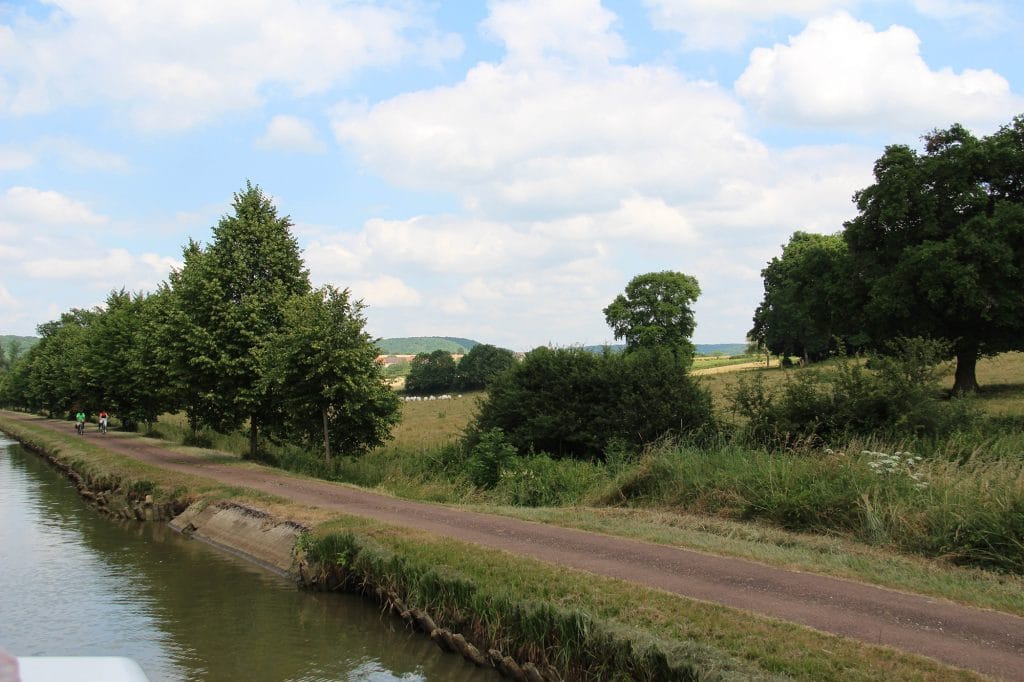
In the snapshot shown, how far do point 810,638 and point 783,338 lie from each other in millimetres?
75510

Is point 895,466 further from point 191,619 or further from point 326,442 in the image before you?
point 326,442

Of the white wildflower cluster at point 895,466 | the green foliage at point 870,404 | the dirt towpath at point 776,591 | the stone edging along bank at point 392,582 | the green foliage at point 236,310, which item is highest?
the green foliage at point 236,310

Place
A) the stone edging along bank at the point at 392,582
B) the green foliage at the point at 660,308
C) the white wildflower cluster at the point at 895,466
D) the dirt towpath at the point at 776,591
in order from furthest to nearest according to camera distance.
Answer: the green foliage at the point at 660,308 → the white wildflower cluster at the point at 895,466 → the stone edging along bank at the point at 392,582 → the dirt towpath at the point at 776,591

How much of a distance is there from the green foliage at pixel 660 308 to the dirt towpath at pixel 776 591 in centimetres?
6927

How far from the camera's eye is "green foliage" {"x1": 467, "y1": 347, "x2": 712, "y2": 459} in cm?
2228

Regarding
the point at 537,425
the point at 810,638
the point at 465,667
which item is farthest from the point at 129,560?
the point at 810,638

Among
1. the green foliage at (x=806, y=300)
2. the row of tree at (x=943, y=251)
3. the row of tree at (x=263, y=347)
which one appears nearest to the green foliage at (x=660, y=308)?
the green foliage at (x=806, y=300)

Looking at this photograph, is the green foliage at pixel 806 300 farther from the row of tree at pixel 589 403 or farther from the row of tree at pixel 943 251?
the row of tree at pixel 589 403

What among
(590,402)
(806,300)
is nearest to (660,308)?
(806,300)

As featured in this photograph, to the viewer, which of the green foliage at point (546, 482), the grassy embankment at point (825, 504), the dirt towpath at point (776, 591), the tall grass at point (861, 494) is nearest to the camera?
the dirt towpath at point (776, 591)

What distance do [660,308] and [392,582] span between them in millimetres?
73981

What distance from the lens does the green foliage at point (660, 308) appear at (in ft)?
273

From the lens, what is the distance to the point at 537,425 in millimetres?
23938

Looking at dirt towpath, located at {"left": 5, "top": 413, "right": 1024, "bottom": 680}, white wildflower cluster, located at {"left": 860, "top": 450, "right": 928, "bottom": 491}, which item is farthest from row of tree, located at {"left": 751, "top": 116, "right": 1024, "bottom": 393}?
dirt towpath, located at {"left": 5, "top": 413, "right": 1024, "bottom": 680}
